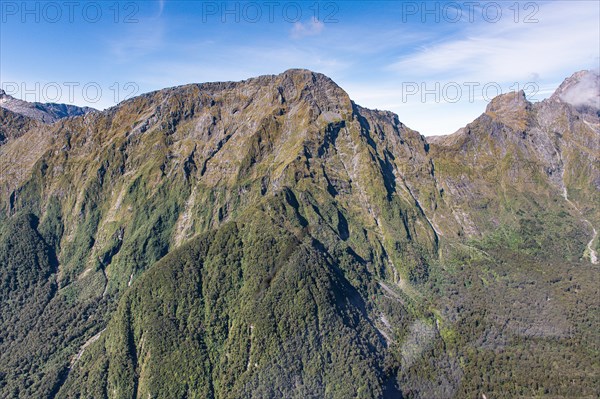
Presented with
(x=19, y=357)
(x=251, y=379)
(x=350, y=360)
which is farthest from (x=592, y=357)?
(x=19, y=357)

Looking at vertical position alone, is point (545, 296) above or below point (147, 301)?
below

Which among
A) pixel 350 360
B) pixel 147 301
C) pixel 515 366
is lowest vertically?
pixel 515 366

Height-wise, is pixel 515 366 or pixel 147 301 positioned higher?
pixel 147 301

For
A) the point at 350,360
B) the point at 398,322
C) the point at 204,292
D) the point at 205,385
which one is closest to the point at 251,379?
the point at 205,385

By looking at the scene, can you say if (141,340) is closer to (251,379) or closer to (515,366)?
(251,379)

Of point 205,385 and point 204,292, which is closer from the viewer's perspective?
point 205,385

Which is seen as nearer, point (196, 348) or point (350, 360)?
point (350, 360)

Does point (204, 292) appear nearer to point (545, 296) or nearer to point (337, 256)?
point (337, 256)

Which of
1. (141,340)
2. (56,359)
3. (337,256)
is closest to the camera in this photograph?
(141,340)

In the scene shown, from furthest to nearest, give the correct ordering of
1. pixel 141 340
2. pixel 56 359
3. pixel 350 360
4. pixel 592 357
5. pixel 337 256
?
pixel 337 256 → pixel 56 359 → pixel 141 340 → pixel 592 357 → pixel 350 360
